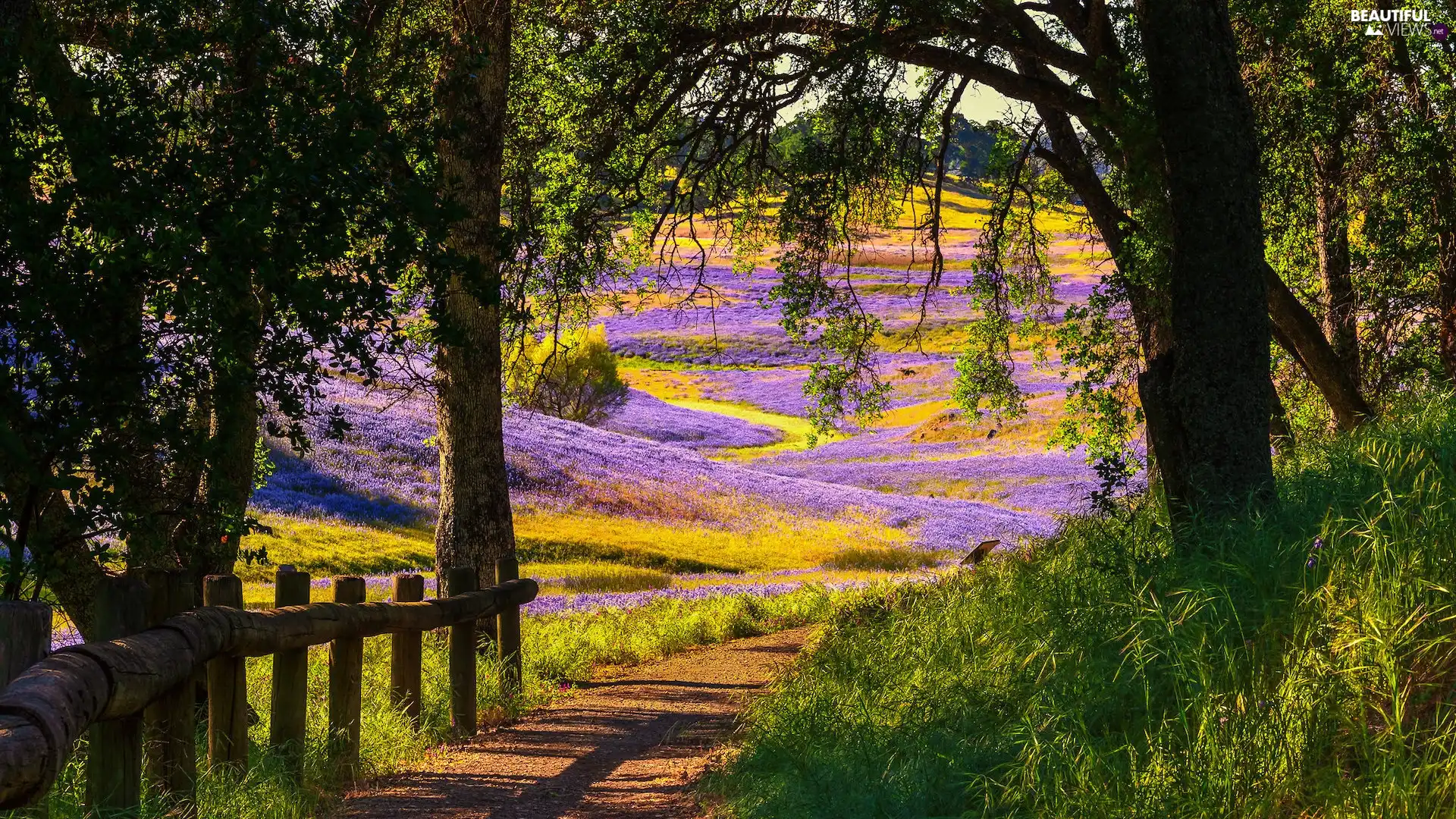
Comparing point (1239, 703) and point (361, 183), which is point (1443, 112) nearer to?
point (1239, 703)

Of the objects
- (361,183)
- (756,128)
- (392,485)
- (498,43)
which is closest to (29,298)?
(361,183)

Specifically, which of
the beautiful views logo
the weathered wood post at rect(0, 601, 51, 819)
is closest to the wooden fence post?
the weathered wood post at rect(0, 601, 51, 819)

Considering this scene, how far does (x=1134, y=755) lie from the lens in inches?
178

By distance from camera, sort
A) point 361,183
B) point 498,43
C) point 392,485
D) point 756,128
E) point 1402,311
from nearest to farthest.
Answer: point 361,183, point 498,43, point 756,128, point 1402,311, point 392,485

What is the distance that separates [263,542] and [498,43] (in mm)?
15000

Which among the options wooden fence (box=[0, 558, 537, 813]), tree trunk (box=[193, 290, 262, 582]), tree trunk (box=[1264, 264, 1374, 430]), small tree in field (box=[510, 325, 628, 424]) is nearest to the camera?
wooden fence (box=[0, 558, 537, 813])

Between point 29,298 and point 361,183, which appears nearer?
point 29,298

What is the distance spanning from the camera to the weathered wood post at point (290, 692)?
714cm

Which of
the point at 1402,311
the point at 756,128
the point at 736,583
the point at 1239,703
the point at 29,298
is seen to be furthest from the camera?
the point at 736,583

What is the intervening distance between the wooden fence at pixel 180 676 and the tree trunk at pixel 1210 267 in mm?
5405

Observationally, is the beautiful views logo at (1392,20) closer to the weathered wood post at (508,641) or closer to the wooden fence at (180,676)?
the weathered wood post at (508,641)

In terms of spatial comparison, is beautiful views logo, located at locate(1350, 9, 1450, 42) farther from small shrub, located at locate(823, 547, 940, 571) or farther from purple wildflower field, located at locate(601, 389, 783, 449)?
purple wildflower field, located at locate(601, 389, 783, 449)

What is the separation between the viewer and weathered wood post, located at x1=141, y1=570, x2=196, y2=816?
5523 mm

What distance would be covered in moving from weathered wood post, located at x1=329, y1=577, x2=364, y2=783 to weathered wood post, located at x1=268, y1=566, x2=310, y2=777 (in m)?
0.40
